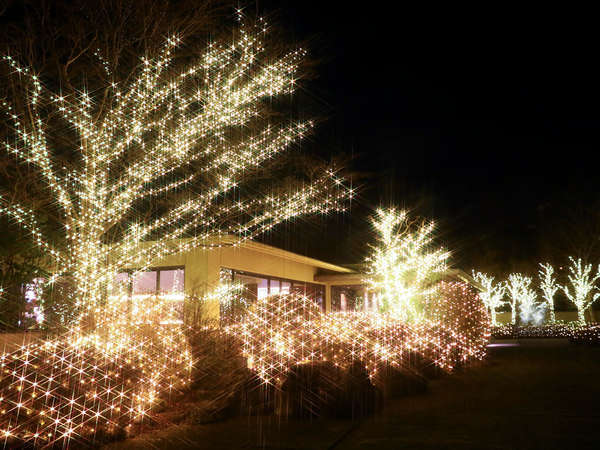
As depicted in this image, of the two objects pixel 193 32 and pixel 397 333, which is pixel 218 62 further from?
pixel 397 333

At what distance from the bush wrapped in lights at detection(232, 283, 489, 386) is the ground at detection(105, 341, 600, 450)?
0.73 m

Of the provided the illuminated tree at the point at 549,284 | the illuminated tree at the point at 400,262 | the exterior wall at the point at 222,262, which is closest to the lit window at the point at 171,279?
the exterior wall at the point at 222,262

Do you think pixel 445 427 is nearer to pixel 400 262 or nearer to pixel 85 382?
pixel 85 382

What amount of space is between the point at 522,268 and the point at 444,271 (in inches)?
755

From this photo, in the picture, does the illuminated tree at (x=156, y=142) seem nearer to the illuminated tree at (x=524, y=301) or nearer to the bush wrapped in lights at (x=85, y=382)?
→ the bush wrapped in lights at (x=85, y=382)

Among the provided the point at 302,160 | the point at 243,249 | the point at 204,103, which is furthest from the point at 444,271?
the point at 204,103

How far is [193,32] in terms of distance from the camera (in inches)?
321

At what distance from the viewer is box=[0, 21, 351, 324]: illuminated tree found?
7758mm

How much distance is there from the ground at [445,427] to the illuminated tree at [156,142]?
3228mm

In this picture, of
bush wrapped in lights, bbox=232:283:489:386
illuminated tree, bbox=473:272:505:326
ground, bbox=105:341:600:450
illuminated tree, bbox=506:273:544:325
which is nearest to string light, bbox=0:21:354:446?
ground, bbox=105:341:600:450

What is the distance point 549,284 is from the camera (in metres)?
31.0

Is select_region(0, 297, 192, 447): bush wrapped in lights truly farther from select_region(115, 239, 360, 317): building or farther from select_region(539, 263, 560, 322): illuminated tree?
select_region(539, 263, 560, 322): illuminated tree

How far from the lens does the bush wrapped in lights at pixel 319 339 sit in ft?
21.4

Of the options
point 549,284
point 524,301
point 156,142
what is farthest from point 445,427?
point 524,301
